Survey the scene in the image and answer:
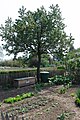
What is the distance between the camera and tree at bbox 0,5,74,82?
18500 millimetres

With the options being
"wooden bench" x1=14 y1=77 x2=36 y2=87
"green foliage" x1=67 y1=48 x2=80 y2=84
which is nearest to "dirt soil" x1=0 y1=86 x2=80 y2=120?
"wooden bench" x1=14 y1=77 x2=36 y2=87

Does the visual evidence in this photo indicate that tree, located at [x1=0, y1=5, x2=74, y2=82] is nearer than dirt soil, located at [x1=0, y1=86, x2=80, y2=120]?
No

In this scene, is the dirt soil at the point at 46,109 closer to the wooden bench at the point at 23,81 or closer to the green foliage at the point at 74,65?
the wooden bench at the point at 23,81

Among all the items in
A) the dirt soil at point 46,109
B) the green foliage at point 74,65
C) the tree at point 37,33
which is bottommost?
the dirt soil at point 46,109

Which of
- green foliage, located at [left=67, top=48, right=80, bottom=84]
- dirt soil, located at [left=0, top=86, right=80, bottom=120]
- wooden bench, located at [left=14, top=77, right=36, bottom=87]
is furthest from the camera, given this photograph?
green foliage, located at [left=67, top=48, right=80, bottom=84]

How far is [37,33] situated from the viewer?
18859 millimetres

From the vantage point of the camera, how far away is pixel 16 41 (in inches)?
740

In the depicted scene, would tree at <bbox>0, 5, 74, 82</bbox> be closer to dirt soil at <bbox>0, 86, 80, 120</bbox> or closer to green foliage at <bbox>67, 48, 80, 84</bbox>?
green foliage at <bbox>67, 48, 80, 84</bbox>

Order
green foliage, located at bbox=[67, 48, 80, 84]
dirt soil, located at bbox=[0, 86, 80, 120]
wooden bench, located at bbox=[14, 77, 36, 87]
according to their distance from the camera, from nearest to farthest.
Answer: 1. dirt soil, located at bbox=[0, 86, 80, 120]
2. wooden bench, located at bbox=[14, 77, 36, 87]
3. green foliage, located at bbox=[67, 48, 80, 84]

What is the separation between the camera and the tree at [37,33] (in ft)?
60.7

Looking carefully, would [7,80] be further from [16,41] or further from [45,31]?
[45,31]

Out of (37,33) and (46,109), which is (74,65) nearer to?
(37,33)

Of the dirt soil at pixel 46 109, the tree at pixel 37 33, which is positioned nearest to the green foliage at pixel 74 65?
the tree at pixel 37 33

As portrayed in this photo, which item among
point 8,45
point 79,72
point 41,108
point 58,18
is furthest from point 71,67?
point 41,108
